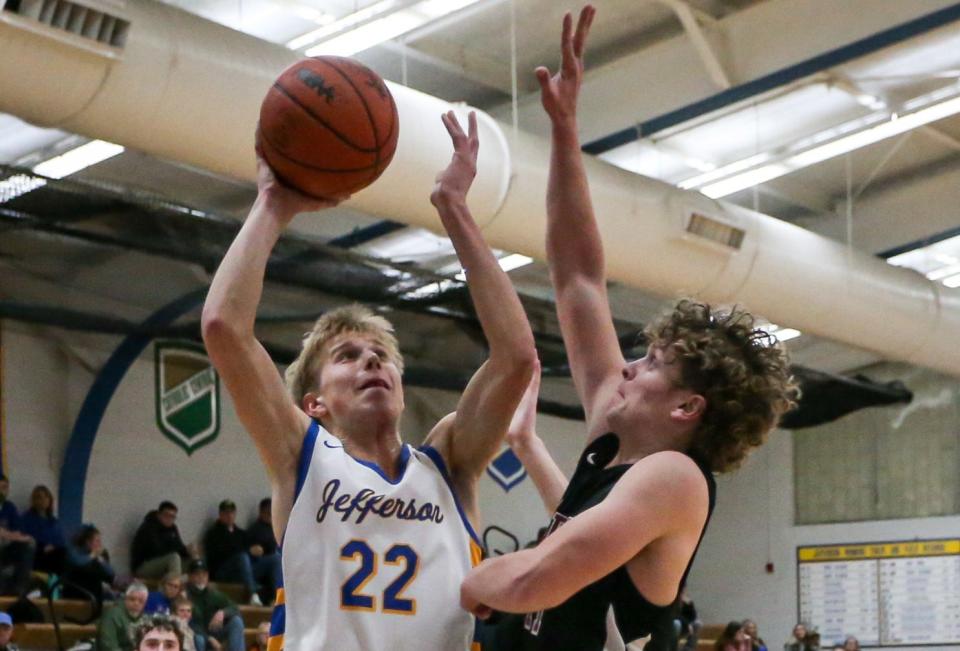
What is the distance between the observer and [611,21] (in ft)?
38.3

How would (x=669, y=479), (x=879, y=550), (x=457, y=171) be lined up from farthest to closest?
1. (x=879, y=550)
2. (x=457, y=171)
3. (x=669, y=479)

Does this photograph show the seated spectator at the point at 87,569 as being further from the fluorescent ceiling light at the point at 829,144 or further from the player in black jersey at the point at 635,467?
the player in black jersey at the point at 635,467

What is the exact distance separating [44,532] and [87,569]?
2.17ft

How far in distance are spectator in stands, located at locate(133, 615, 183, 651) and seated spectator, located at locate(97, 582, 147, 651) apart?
455 centimetres

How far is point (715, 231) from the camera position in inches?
462

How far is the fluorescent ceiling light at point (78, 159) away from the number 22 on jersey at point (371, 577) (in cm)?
988

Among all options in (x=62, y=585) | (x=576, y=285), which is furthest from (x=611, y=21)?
(x=576, y=285)

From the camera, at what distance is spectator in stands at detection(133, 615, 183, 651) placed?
22.2 ft

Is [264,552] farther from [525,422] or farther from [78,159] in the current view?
[525,422]

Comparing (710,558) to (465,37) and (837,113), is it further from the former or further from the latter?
(465,37)

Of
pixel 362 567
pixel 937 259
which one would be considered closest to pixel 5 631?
pixel 362 567

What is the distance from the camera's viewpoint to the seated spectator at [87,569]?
13625 millimetres

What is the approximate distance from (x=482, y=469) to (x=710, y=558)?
19197 mm

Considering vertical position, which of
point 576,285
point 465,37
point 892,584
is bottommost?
point 892,584
